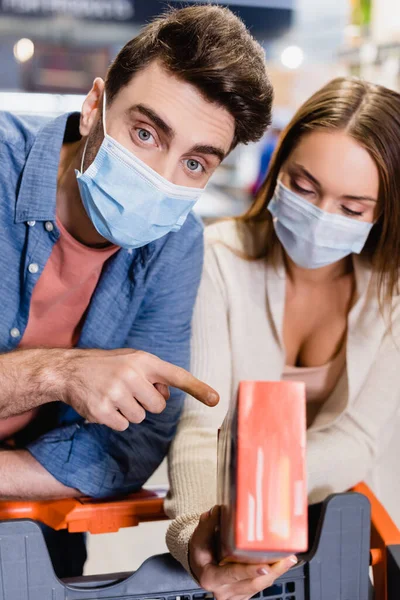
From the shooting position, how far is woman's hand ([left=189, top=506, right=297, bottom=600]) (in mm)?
770

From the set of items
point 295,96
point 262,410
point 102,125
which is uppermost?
point 102,125

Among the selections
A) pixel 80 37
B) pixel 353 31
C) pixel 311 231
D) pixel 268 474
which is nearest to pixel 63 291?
pixel 311 231

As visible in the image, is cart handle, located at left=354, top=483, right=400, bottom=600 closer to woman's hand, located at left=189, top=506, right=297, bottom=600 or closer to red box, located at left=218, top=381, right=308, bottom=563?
woman's hand, located at left=189, top=506, right=297, bottom=600

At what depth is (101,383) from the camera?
950 mm

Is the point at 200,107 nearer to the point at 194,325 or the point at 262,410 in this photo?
the point at 194,325

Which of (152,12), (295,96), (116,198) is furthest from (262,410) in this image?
(295,96)

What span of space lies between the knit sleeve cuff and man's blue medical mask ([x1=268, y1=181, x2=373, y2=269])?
62 cm

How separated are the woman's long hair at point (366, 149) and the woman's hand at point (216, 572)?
2.47 ft

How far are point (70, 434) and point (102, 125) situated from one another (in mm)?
559

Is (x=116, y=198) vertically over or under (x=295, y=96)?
over

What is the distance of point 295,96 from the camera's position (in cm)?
529

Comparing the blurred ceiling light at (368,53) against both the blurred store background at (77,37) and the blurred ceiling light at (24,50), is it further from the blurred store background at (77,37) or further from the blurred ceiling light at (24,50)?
the blurred ceiling light at (24,50)

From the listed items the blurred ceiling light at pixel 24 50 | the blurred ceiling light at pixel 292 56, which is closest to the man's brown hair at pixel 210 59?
the blurred ceiling light at pixel 24 50

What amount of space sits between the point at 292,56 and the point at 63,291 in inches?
135
